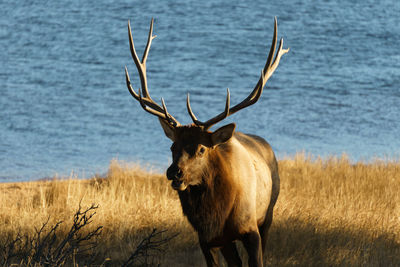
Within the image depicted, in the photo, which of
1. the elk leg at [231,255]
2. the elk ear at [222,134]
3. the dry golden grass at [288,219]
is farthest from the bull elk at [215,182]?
the dry golden grass at [288,219]

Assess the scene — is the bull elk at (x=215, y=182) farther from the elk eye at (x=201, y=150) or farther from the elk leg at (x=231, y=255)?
the elk leg at (x=231, y=255)

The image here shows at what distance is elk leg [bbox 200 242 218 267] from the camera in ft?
17.0

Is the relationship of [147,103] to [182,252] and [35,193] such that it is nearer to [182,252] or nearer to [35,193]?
[182,252]

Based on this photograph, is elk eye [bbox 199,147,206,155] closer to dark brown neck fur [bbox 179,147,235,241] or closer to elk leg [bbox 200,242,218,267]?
dark brown neck fur [bbox 179,147,235,241]

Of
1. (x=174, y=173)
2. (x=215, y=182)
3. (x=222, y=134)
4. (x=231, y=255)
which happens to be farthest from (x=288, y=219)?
(x=174, y=173)

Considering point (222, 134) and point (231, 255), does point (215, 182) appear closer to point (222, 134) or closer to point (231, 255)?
point (222, 134)

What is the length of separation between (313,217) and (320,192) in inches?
68.3

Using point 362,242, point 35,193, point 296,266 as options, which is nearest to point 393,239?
point 362,242

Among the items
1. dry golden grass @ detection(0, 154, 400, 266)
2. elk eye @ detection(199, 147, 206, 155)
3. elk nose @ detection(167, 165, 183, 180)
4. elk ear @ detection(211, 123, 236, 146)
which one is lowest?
dry golden grass @ detection(0, 154, 400, 266)

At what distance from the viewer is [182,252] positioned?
6645mm

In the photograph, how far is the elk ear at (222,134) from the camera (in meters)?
4.85

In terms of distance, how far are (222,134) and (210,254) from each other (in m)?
1.06

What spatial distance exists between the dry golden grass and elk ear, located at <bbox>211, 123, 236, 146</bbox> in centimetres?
181

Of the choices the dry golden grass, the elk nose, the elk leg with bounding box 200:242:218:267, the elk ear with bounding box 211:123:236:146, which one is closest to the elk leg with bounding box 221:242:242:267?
the elk leg with bounding box 200:242:218:267
